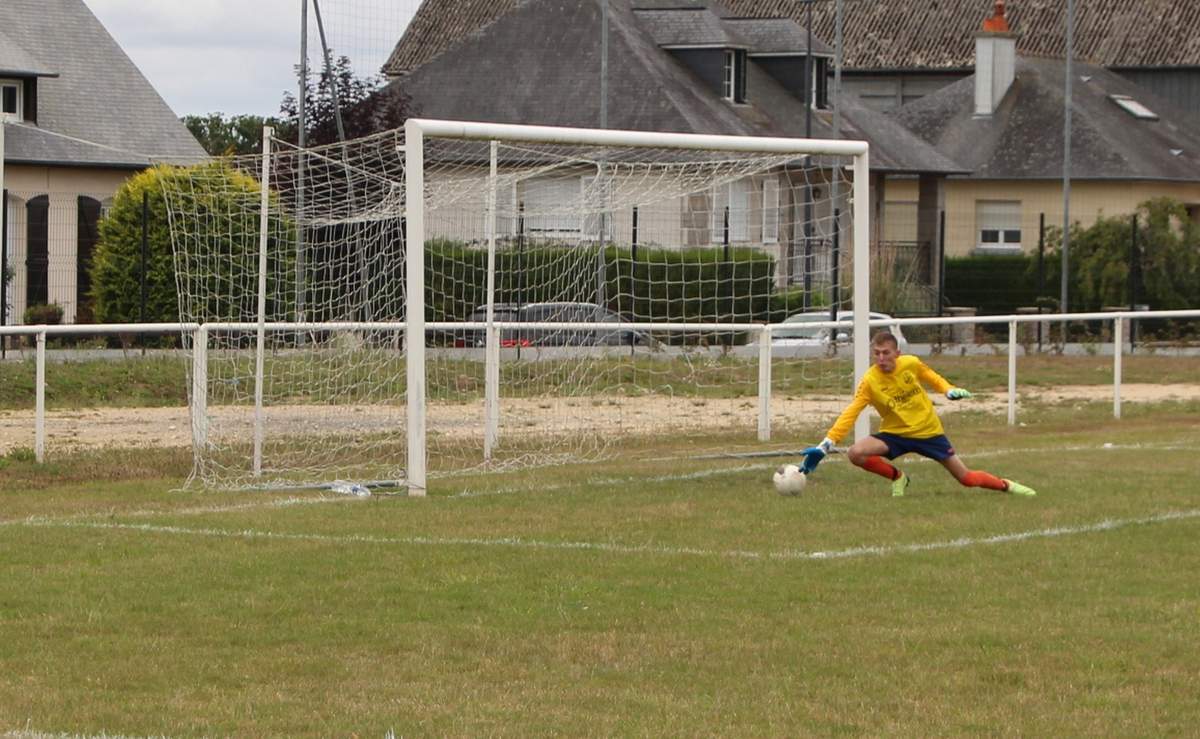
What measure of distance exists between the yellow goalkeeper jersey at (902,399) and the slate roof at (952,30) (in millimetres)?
53814

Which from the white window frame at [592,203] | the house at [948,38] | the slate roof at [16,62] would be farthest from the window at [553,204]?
the house at [948,38]

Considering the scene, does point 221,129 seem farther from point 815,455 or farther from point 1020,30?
point 815,455

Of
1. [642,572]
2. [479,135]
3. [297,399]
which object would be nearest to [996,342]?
[297,399]

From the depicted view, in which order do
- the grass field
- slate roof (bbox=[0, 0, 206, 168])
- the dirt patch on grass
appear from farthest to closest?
slate roof (bbox=[0, 0, 206, 168]), the dirt patch on grass, the grass field

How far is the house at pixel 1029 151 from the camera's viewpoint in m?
57.0

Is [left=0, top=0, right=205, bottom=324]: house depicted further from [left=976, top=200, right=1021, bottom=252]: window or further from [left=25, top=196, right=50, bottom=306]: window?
[left=976, top=200, right=1021, bottom=252]: window

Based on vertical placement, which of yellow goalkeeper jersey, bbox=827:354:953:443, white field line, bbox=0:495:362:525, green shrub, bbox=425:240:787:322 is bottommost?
white field line, bbox=0:495:362:525

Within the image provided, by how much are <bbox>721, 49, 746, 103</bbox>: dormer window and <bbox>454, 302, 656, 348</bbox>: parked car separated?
2686cm

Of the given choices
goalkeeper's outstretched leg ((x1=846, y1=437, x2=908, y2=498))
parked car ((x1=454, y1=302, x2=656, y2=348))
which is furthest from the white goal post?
goalkeeper's outstretched leg ((x1=846, y1=437, x2=908, y2=498))

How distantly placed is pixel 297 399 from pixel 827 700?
1126cm

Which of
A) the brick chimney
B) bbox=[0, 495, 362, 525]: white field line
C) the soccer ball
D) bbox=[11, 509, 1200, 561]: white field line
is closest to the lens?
bbox=[11, 509, 1200, 561]: white field line

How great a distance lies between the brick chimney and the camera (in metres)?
59.5

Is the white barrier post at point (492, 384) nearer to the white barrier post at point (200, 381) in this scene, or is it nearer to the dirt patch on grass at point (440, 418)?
the dirt patch on grass at point (440, 418)

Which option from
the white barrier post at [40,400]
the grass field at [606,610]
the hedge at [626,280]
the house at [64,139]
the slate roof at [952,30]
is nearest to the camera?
the grass field at [606,610]
